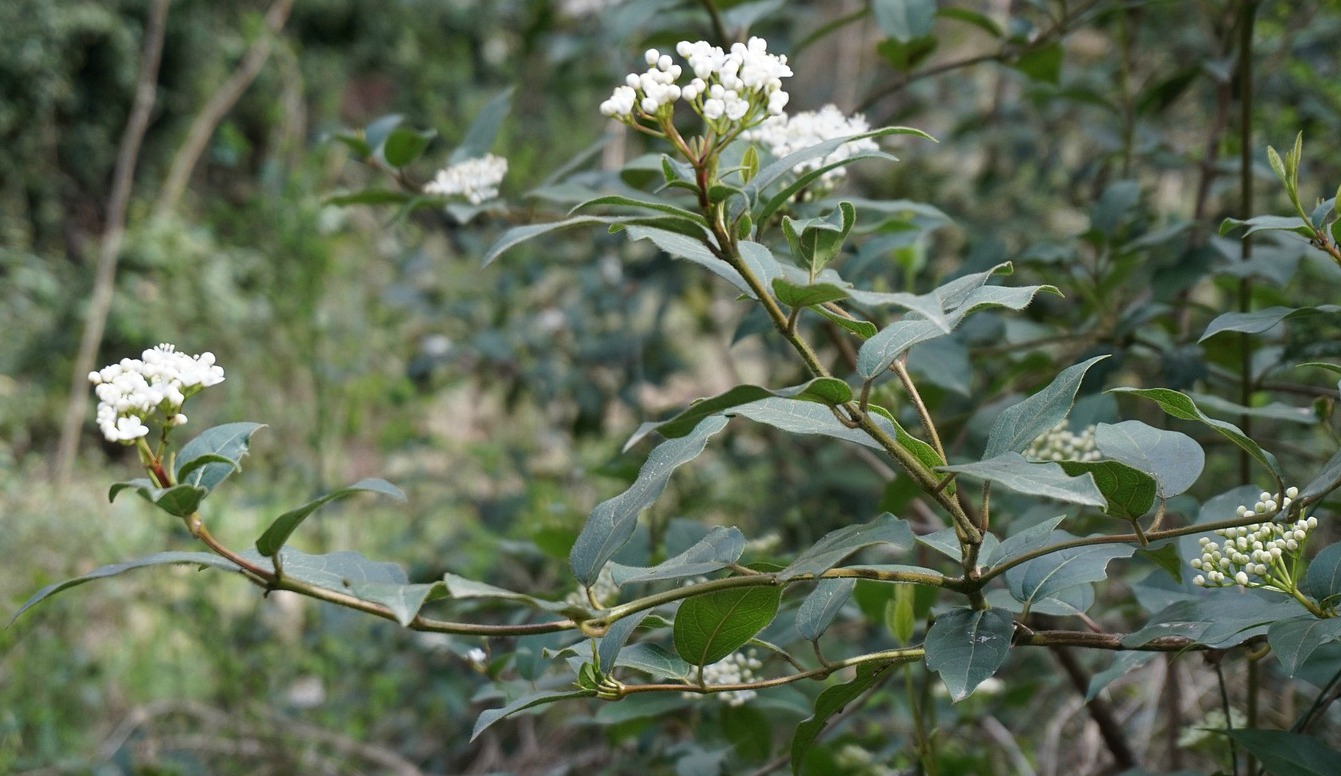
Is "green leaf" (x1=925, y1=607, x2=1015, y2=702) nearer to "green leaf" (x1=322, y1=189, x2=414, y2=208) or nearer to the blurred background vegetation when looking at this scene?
the blurred background vegetation

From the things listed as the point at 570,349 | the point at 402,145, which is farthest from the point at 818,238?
the point at 570,349

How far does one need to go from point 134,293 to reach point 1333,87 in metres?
3.46

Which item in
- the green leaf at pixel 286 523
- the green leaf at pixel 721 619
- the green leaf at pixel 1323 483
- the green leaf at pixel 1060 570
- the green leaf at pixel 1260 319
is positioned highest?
the green leaf at pixel 286 523

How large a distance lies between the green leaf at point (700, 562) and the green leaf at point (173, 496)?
0.21m

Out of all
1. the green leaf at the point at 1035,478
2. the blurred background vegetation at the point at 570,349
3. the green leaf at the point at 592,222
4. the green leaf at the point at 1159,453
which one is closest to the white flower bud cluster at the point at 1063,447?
the blurred background vegetation at the point at 570,349

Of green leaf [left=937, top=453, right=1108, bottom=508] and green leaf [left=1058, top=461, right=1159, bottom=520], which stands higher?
green leaf [left=937, top=453, right=1108, bottom=508]

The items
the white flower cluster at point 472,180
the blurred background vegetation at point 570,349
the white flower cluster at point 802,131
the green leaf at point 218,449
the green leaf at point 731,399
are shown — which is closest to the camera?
the green leaf at point 731,399

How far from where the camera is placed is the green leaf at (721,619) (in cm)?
54

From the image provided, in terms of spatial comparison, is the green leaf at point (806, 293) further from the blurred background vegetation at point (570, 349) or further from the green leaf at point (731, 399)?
the blurred background vegetation at point (570, 349)

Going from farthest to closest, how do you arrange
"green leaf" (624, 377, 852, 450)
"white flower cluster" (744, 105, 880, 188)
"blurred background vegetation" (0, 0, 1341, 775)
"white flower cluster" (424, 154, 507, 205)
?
"blurred background vegetation" (0, 0, 1341, 775) → "white flower cluster" (424, 154, 507, 205) → "white flower cluster" (744, 105, 880, 188) → "green leaf" (624, 377, 852, 450)

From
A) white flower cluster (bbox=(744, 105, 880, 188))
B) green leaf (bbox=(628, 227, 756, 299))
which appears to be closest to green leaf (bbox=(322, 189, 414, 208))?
white flower cluster (bbox=(744, 105, 880, 188))

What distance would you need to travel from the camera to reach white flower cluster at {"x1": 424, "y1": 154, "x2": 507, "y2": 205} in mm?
871

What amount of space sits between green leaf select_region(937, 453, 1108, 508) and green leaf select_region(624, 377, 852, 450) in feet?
0.22

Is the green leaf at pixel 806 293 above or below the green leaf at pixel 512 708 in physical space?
above
